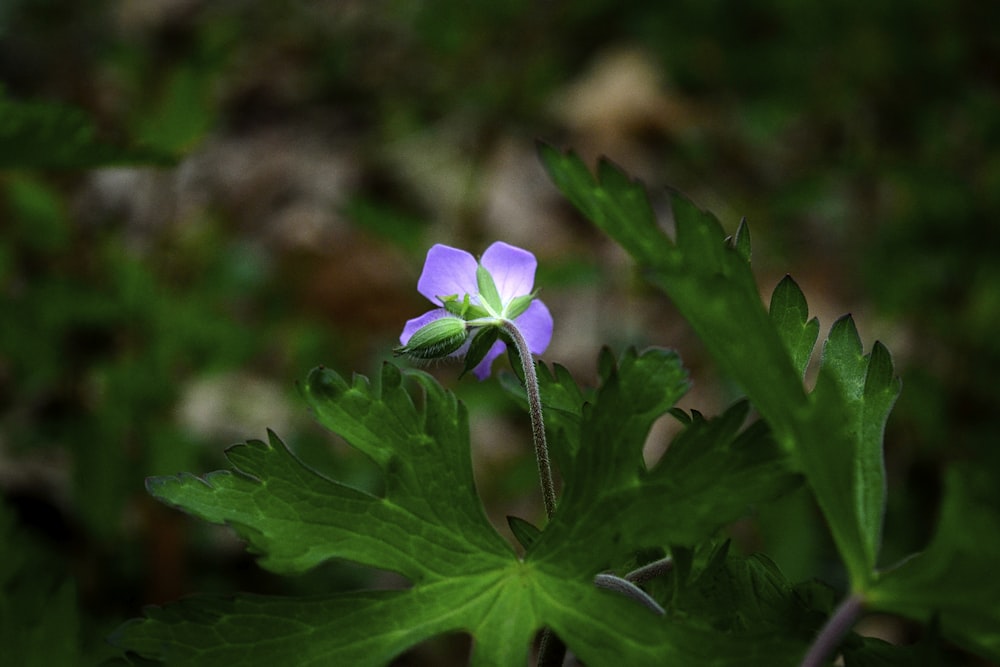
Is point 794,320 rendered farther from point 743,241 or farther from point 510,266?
point 510,266

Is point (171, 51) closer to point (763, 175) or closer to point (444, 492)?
point (763, 175)

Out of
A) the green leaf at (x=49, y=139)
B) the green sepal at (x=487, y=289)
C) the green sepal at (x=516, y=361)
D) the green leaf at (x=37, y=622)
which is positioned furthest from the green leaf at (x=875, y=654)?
the green leaf at (x=49, y=139)

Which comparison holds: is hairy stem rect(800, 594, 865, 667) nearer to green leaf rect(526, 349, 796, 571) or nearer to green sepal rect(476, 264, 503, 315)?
green leaf rect(526, 349, 796, 571)

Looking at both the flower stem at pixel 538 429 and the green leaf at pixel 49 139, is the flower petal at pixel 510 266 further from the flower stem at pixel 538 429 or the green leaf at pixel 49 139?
the green leaf at pixel 49 139

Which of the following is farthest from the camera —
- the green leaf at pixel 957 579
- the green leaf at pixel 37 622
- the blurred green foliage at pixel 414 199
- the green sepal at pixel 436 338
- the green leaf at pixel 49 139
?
the blurred green foliage at pixel 414 199

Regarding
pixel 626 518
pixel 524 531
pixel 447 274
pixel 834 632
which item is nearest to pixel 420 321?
pixel 447 274

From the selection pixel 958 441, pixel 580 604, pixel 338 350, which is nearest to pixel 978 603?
pixel 580 604

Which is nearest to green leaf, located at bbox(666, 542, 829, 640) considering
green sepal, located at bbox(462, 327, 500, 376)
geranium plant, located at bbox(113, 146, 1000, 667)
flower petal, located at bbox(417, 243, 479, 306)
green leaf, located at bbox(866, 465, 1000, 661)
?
geranium plant, located at bbox(113, 146, 1000, 667)
